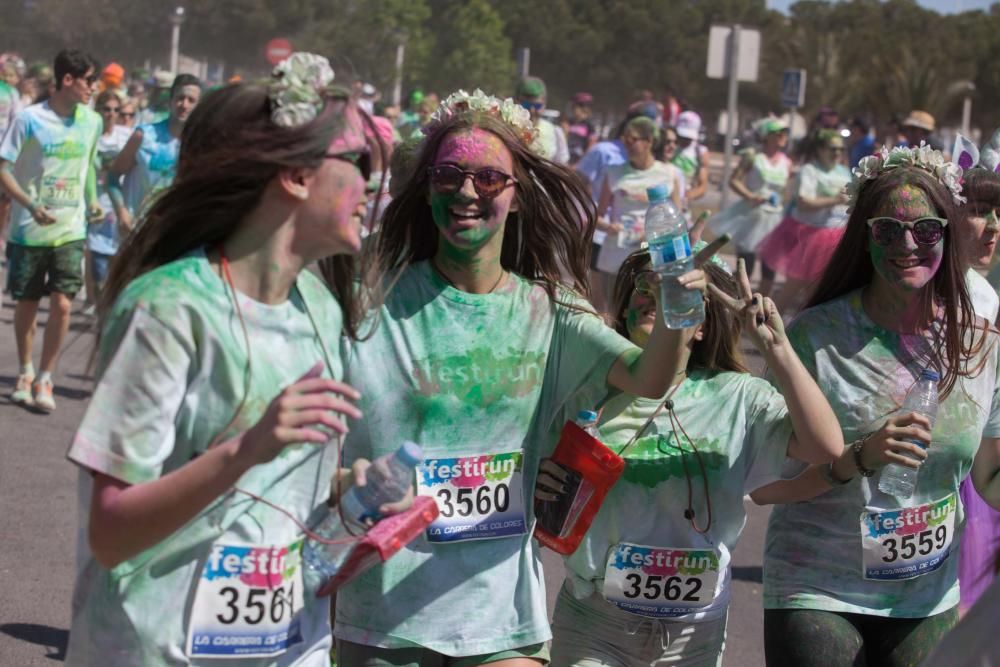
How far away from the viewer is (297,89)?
300 centimetres

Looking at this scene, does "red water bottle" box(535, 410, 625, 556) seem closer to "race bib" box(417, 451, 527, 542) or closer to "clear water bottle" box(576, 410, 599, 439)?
"clear water bottle" box(576, 410, 599, 439)

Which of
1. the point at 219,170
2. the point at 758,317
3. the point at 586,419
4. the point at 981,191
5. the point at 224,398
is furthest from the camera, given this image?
the point at 981,191

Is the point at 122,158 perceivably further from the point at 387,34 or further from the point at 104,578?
the point at 387,34

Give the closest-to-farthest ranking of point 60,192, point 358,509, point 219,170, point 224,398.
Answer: point 224,398 → point 219,170 → point 358,509 → point 60,192

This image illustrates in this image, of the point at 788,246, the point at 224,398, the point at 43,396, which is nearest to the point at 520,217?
the point at 224,398

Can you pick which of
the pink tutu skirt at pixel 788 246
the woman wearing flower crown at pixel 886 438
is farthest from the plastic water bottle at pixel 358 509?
the pink tutu skirt at pixel 788 246

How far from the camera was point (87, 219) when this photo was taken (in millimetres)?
10797

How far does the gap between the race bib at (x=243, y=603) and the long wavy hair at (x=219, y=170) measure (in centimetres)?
57

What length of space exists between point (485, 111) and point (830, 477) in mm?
1390

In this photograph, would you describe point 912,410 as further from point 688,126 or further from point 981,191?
point 688,126

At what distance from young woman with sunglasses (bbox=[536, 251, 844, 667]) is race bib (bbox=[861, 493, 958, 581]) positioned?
0.34 m

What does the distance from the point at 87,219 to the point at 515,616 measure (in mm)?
7644

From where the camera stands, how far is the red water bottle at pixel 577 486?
13.0 feet

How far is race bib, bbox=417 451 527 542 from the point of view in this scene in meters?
3.84
